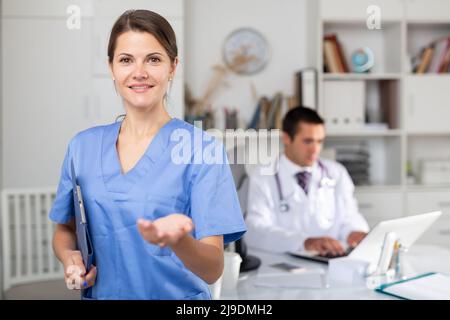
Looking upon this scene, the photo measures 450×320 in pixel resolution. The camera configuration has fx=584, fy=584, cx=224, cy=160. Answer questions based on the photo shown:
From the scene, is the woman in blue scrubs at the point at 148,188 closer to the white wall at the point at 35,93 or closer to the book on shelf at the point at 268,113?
the white wall at the point at 35,93

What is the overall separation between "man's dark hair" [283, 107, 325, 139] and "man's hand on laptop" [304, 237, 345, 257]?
0.41m

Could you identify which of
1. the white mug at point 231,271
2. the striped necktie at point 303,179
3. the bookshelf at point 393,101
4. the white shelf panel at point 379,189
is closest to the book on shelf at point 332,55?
the bookshelf at point 393,101

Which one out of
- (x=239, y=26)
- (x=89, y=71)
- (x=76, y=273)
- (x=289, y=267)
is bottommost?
(x=289, y=267)

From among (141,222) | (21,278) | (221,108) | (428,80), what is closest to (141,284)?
(141,222)

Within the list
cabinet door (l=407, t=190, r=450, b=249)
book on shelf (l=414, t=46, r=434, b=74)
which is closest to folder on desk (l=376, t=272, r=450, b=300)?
cabinet door (l=407, t=190, r=450, b=249)

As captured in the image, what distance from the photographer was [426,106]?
2031mm

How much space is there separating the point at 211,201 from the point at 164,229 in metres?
0.16

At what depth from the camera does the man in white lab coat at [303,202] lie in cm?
126

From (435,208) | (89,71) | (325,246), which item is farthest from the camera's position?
(435,208)

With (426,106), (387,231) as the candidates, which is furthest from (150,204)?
(426,106)

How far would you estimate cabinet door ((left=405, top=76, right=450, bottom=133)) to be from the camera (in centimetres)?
202

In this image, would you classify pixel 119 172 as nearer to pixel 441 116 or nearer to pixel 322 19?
pixel 322 19

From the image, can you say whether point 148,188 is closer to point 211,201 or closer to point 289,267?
point 211,201

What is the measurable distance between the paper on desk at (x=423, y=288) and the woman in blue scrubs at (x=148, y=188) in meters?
0.38
